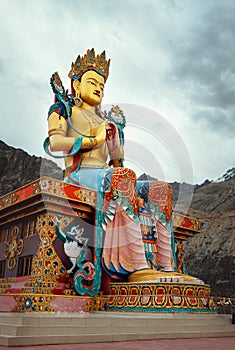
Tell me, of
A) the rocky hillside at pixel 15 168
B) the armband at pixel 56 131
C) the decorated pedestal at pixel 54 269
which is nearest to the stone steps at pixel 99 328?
the decorated pedestal at pixel 54 269

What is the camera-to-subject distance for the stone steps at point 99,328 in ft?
17.0

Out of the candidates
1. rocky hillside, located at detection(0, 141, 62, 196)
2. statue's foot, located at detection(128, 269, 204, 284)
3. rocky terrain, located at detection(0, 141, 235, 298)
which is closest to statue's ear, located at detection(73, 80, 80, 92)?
statue's foot, located at detection(128, 269, 204, 284)

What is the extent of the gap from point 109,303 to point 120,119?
19.1 ft

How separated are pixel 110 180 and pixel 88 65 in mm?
4112

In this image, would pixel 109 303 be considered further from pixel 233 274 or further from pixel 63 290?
pixel 233 274

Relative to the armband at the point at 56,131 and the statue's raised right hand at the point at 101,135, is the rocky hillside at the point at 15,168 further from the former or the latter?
the statue's raised right hand at the point at 101,135

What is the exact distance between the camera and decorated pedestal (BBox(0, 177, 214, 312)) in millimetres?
8109

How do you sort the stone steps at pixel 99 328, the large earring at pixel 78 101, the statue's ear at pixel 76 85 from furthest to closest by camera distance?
the statue's ear at pixel 76 85
the large earring at pixel 78 101
the stone steps at pixel 99 328

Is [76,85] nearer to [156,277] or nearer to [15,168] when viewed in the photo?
[156,277]

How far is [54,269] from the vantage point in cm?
877

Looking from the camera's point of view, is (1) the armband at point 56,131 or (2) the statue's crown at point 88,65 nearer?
(1) the armband at point 56,131

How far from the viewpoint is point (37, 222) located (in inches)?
364

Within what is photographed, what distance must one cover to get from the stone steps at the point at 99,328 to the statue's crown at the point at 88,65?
24.2 feet

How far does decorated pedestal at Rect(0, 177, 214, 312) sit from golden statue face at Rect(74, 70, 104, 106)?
3344 mm
